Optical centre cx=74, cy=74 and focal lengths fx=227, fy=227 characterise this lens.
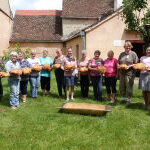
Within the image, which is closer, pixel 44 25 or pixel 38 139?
pixel 38 139

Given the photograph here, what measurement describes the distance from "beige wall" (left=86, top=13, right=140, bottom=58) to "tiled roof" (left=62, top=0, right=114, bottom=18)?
6.93m

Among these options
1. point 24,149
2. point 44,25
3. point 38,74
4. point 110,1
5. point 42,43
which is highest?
point 110,1

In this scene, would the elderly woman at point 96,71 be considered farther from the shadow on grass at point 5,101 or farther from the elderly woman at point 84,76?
the shadow on grass at point 5,101

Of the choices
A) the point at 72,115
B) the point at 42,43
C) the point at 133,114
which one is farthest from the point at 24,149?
the point at 42,43

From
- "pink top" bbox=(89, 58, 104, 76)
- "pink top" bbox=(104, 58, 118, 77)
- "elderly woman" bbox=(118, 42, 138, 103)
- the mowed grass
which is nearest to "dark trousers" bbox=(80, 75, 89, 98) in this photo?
"pink top" bbox=(89, 58, 104, 76)

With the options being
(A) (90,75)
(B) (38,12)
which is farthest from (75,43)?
(A) (90,75)

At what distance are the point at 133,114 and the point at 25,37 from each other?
62.1 ft

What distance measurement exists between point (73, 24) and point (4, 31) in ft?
23.2

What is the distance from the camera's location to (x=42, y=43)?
23.5m

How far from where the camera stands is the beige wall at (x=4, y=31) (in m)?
22.6

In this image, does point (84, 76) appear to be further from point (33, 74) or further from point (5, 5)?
point (5, 5)

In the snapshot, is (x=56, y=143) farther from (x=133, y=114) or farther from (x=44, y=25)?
(x=44, y=25)

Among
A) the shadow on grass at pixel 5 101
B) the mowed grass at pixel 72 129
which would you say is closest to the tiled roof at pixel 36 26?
the shadow on grass at pixel 5 101

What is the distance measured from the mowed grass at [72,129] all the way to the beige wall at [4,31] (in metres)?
16.8
